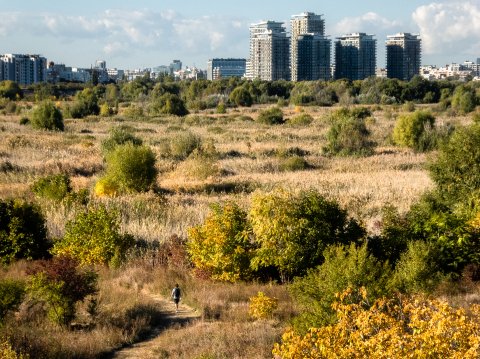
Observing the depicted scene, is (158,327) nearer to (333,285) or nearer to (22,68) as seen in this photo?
(333,285)

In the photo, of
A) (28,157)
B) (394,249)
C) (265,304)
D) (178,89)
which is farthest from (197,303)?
(178,89)

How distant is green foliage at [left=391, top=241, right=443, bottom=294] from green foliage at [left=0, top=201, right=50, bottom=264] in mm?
9084

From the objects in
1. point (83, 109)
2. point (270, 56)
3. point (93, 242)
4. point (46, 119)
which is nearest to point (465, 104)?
point (83, 109)

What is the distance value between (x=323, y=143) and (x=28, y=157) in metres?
19.7

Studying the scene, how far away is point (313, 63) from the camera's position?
156875 mm

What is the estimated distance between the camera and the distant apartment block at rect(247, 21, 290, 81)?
531 ft

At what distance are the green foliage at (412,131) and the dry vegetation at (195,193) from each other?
39.2 inches

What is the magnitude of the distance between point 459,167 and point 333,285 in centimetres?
1080

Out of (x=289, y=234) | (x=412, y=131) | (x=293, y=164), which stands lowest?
(x=289, y=234)

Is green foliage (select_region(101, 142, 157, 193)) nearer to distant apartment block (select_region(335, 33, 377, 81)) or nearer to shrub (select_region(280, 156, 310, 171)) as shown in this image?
shrub (select_region(280, 156, 310, 171))

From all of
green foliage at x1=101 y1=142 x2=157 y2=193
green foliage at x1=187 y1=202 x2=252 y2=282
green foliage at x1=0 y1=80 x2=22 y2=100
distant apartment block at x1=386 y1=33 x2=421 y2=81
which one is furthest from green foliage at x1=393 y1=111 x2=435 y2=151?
distant apartment block at x1=386 y1=33 x2=421 y2=81

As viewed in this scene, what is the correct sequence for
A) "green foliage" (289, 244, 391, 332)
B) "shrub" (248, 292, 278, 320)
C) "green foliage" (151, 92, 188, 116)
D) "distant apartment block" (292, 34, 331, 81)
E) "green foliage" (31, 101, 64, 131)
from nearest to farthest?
"green foliage" (289, 244, 391, 332) → "shrub" (248, 292, 278, 320) → "green foliage" (31, 101, 64, 131) → "green foliage" (151, 92, 188, 116) → "distant apartment block" (292, 34, 331, 81)

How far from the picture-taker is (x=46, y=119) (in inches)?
2010

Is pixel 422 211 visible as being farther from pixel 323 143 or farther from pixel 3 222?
pixel 323 143
